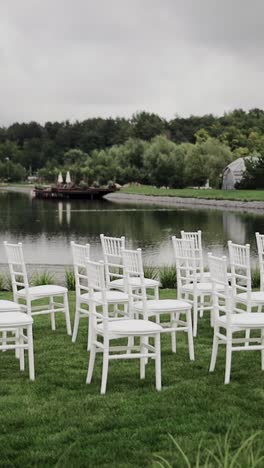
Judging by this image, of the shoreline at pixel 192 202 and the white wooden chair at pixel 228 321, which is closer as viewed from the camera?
the white wooden chair at pixel 228 321

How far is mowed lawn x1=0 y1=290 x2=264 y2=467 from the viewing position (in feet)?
16.1

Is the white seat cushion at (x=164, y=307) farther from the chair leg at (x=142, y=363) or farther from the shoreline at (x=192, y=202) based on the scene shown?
the shoreline at (x=192, y=202)

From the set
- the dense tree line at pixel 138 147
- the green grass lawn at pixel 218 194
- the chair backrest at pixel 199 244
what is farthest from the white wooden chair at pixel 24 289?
the dense tree line at pixel 138 147

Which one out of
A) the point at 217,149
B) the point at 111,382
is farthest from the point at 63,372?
the point at 217,149

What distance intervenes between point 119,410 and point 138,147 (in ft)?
360

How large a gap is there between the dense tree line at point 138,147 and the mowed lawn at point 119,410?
8161cm

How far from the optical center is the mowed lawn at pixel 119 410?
4.89 meters

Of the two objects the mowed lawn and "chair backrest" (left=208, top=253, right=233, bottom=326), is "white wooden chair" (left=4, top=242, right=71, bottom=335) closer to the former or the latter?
the mowed lawn

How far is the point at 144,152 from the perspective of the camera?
4336 inches

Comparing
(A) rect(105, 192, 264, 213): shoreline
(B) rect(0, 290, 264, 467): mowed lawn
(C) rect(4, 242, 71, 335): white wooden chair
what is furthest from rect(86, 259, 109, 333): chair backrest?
(A) rect(105, 192, 264, 213): shoreline

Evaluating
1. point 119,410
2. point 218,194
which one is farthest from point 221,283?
point 218,194

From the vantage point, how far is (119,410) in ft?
19.1

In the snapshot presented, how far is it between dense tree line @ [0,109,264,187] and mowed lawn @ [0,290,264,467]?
81.6m

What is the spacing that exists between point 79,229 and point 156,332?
119 feet
